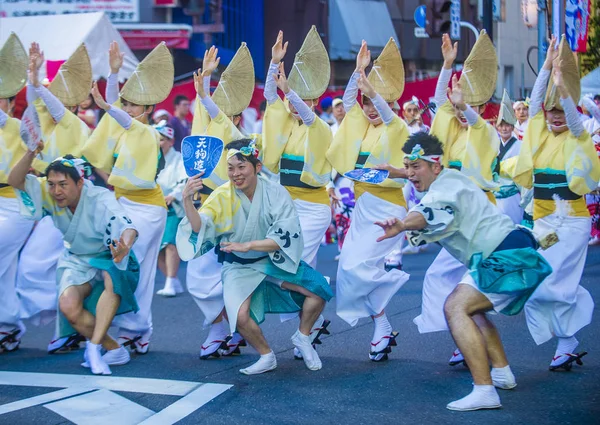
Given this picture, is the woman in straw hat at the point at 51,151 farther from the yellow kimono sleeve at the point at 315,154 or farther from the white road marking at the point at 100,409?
the yellow kimono sleeve at the point at 315,154

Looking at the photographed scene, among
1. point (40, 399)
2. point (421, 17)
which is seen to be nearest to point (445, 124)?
point (40, 399)

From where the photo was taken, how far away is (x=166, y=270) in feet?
30.2

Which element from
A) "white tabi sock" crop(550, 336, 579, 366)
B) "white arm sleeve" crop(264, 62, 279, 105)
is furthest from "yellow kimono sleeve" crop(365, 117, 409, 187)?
"white tabi sock" crop(550, 336, 579, 366)

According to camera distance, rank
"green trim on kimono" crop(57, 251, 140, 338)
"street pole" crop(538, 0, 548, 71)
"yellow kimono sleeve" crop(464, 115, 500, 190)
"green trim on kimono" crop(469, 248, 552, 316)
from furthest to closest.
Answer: "street pole" crop(538, 0, 548, 71), "yellow kimono sleeve" crop(464, 115, 500, 190), "green trim on kimono" crop(57, 251, 140, 338), "green trim on kimono" crop(469, 248, 552, 316)

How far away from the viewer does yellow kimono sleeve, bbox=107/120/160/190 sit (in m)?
6.49

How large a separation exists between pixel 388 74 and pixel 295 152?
33.6 inches

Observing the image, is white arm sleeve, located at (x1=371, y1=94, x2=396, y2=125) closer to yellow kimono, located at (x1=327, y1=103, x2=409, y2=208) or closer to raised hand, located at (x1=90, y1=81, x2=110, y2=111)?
yellow kimono, located at (x1=327, y1=103, x2=409, y2=208)

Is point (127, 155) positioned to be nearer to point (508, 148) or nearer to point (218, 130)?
point (218, 130)

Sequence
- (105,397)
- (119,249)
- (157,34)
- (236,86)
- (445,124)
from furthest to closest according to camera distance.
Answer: (157,34) → (236,86) → (445,124) → (119,249) → (105,397)

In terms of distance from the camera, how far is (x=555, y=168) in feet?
18.8

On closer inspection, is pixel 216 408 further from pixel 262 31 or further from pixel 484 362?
pixel 262 31

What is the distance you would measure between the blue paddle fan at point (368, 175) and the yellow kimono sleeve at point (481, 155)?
84cm

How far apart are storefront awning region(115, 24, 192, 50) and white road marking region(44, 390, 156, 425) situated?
10.7m

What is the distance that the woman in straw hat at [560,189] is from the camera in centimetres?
555
